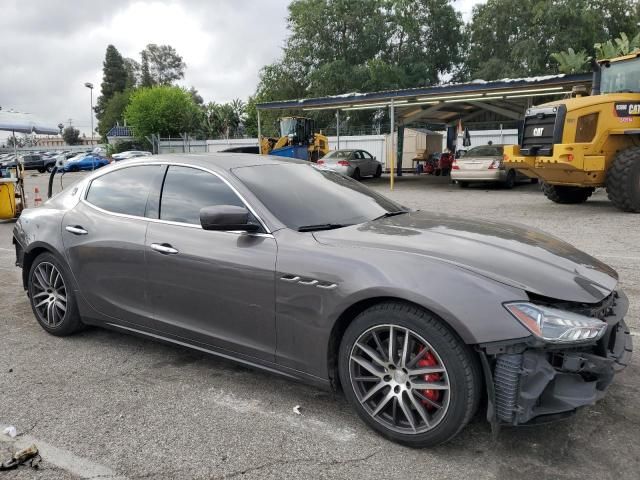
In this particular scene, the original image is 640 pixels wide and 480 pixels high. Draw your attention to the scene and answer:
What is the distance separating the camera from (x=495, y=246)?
2.85 metres

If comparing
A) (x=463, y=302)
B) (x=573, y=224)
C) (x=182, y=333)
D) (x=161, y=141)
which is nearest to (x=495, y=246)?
(x=463, y=302)

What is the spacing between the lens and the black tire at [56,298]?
417cm

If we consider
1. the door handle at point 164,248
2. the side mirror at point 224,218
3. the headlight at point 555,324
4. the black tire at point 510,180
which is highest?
the side mirror at point 224,218

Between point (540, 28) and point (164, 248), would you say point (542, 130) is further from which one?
point (540, 28)

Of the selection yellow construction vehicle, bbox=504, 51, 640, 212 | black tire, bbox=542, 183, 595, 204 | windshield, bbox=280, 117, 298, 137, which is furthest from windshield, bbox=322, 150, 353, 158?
yellow construction vehicle, bbox=504, 51, 640, 212

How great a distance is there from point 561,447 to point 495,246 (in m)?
1.06

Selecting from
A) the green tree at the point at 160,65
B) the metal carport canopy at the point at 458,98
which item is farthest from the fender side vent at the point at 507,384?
the green tree at the point at 160,65

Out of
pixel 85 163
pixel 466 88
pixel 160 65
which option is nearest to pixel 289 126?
pixel 466 88

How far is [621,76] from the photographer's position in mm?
10727

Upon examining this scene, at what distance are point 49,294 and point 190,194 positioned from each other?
172 centimetres

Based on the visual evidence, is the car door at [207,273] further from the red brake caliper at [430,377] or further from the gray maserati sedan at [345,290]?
the red brake caliper at [430,377]

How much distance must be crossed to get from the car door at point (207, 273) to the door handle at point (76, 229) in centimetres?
75

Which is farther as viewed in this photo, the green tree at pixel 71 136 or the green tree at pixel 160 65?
the green tree at pixel 71 136

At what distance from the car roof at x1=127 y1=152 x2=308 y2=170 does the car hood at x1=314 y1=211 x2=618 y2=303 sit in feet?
3.16
